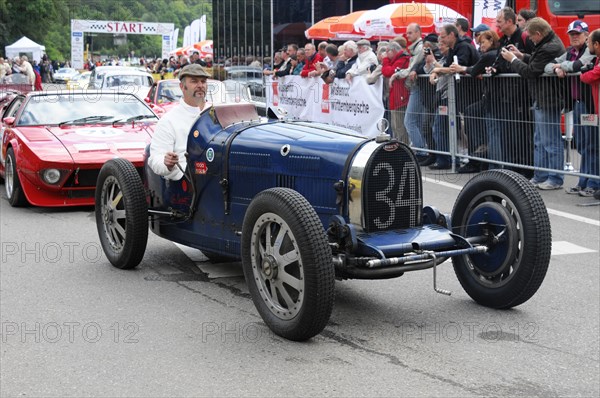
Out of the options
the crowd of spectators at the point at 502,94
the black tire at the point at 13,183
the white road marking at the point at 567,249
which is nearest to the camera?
the white road marking at the point at 567,249

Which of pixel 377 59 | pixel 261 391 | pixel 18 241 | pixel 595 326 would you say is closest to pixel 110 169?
pixel 18 241

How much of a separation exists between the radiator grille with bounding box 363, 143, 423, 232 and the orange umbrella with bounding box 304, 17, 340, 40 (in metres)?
15.5

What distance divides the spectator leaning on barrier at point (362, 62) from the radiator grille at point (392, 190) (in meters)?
9.25

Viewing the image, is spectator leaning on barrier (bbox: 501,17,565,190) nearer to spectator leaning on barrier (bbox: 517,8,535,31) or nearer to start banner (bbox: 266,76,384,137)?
Answer: spectator leaning on barrier (bbox: 517,8,535,31)

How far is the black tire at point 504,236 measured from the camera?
17.8 feet

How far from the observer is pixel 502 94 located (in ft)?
37.6

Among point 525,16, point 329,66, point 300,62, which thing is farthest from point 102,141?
point 300,62

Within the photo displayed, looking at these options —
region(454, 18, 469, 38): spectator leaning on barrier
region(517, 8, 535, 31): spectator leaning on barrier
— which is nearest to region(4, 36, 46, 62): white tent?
region(454, 18, 469, 38): spectator leaning on barrier

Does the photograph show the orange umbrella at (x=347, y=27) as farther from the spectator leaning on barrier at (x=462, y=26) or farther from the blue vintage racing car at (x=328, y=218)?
the blue vintage racing car at (x=328, y=218)

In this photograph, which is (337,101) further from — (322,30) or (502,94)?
(322,30)

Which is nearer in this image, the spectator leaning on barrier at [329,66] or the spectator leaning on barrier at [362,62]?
the spectator leaning on barrier at [362,62]

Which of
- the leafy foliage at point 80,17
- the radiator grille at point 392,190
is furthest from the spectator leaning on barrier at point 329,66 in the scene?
the leafy foliage at point 80,17

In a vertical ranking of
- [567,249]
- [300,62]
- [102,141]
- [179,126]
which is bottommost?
[567,249]

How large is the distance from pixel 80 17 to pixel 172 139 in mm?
103666
